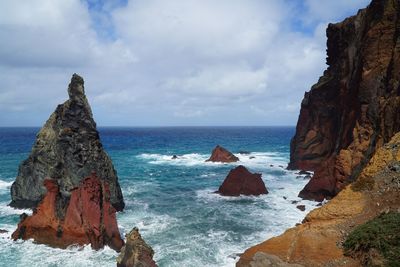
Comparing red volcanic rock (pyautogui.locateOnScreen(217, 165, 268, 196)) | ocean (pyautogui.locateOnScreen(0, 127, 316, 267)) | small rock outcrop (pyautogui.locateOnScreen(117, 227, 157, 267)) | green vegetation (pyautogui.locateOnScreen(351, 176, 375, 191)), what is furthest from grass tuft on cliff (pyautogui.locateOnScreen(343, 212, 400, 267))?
red volcanic rock (pyautogui.locateOnScreen(217, 165, 268, 196))

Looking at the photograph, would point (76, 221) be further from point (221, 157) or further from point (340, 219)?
point (221, 157)

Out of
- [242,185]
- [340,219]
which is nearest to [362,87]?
[242,185]

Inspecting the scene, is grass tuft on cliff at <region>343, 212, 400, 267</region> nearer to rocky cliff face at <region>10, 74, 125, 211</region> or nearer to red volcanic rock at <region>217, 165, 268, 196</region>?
rocky cliff face at <region>10, 74, 125, 211</region>

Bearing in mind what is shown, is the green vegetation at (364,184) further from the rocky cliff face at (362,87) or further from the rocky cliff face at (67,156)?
the rocky cliff face at (67,156)

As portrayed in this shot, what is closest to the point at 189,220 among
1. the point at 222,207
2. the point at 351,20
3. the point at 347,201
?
the point at 222,207

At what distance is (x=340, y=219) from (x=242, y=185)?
2873 centimetres

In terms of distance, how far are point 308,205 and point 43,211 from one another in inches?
1087

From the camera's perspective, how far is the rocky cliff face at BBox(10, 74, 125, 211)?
122 ft

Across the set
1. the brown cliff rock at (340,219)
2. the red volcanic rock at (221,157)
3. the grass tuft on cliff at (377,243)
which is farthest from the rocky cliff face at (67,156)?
the red volcanic rock at (221,157)

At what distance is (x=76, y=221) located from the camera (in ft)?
104

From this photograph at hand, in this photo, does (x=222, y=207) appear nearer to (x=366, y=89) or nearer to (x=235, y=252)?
(x=235, y=252)

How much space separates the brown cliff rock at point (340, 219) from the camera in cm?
1930

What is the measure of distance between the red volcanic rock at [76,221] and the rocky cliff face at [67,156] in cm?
182

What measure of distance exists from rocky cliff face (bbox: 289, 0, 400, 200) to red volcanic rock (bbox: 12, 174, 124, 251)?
813 inches
